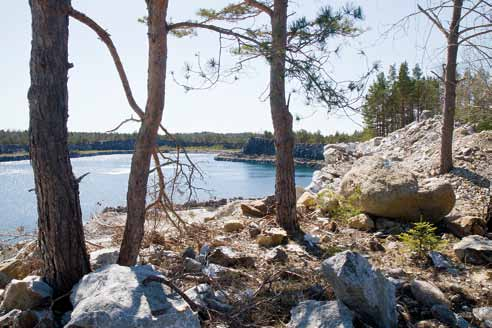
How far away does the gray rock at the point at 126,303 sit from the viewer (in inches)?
79.9

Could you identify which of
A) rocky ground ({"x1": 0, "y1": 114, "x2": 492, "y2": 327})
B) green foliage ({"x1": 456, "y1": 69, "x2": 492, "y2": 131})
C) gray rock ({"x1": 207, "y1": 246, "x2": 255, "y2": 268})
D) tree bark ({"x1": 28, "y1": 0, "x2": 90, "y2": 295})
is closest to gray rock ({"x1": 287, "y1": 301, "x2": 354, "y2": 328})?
rocky ground ({"x1": 0, "y1": 114, "x2": 492, "y2": 327})

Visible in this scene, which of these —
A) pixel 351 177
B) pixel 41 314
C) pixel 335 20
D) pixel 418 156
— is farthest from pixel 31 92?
pixel 418 156

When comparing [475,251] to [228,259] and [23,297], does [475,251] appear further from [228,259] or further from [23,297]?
[23,297]

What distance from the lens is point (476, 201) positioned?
6.62 metres

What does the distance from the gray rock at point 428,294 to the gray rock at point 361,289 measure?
0.65m

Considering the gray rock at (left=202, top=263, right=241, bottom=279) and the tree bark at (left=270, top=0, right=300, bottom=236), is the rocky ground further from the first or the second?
the tree bark at (left=270, top=0, right=300, bottom=236)

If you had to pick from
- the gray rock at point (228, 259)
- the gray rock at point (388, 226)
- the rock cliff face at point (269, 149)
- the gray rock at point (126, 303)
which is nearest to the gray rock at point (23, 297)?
the gray rock at point (126, 303)

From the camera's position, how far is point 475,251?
172 inches

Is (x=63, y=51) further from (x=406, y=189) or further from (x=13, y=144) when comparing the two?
(x=13, y=144)

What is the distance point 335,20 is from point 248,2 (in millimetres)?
1714

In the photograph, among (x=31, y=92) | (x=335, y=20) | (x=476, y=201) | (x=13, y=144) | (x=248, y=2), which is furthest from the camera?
(x=13, y=144)

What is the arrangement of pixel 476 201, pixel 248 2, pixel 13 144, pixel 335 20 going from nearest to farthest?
pixel 335 20, pixel 248 2, pixel 476 201, pixel 13 144

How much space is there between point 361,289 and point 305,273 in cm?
120


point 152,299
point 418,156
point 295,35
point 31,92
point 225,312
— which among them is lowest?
point 225,312
